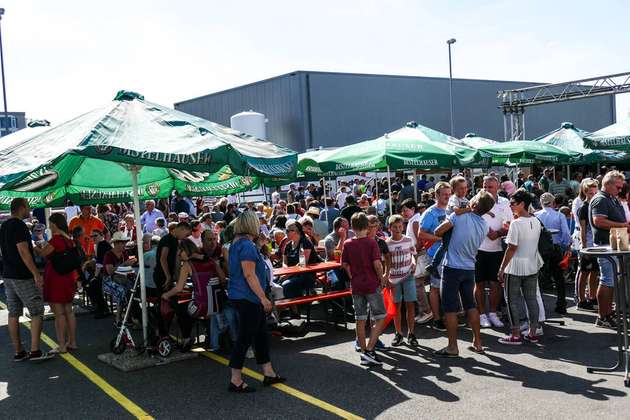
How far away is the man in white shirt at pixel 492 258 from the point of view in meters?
7.95

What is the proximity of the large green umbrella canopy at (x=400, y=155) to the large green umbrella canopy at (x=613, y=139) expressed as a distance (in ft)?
7.37

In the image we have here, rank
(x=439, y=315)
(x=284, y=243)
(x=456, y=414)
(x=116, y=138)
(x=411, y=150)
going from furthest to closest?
(x=411, y=150) < (x=284, y=243) < (x=439, y=315) < (x=116, y=138) < (x=456, y=414)

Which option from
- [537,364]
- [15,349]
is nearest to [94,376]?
[15,349]

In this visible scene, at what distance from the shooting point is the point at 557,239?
31.0 ft

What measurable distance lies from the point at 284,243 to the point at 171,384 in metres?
4.02

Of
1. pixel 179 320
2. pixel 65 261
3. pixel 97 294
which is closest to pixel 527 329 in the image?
pixel 179 320

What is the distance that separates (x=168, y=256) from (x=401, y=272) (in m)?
2.86

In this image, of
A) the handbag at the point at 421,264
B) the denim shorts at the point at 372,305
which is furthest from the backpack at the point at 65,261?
the handbag at the point at 421,264

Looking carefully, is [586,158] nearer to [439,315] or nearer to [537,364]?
[439,315]

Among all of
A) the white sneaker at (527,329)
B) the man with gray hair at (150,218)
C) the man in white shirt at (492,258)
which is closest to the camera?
the white sneaker at (527,329)

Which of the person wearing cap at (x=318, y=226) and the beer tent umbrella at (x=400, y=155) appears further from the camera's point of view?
the person wearing cap at (x=318, y=226)

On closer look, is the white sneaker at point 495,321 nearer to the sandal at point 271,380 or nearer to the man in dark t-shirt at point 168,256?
the sandal at point 271,380

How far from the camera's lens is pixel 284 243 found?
32.9ft

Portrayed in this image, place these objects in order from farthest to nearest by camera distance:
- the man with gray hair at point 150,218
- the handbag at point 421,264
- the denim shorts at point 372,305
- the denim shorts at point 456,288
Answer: the man with gray hair at point 150,218 < the handbag at point 421,264 < the denim shorts at point 456,288 < the denim shorts at point 372,305
